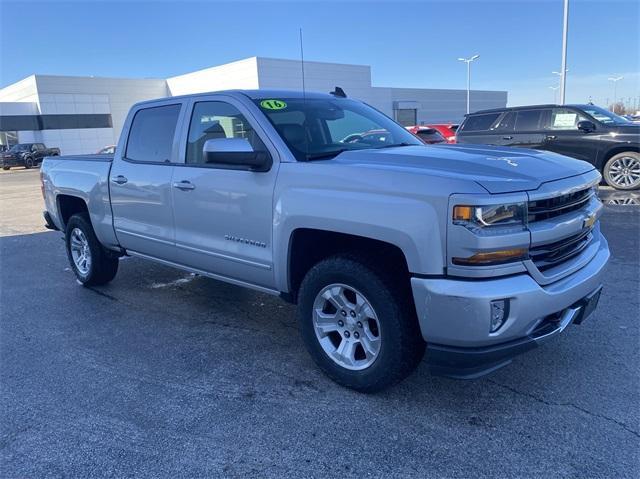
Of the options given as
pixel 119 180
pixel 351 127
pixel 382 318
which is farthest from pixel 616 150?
pixel 119 180

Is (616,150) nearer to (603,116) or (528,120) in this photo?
(603,116)

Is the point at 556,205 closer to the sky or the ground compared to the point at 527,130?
closer to the ground

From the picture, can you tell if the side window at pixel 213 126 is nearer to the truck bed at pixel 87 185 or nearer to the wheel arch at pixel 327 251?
the wheel arch at pixel 327 251

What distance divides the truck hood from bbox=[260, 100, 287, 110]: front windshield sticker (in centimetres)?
73

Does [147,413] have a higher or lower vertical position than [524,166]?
lower

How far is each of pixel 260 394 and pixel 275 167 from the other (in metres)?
1.49

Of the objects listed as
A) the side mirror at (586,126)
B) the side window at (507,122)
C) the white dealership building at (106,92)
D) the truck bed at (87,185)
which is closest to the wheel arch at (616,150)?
the side mirror at (586,126)

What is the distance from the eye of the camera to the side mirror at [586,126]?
1026 cm

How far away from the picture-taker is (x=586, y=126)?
10258 mm

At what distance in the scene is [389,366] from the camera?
295 centimetres

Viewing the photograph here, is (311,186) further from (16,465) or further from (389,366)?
(16,465)

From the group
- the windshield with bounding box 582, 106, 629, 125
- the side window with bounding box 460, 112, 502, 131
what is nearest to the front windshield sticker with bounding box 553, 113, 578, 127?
the windshield with bounding box 582, 106, 629, 125

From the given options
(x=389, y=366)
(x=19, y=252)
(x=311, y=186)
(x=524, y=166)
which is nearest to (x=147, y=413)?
(x=389, y=366)

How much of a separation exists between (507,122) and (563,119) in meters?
1.13
